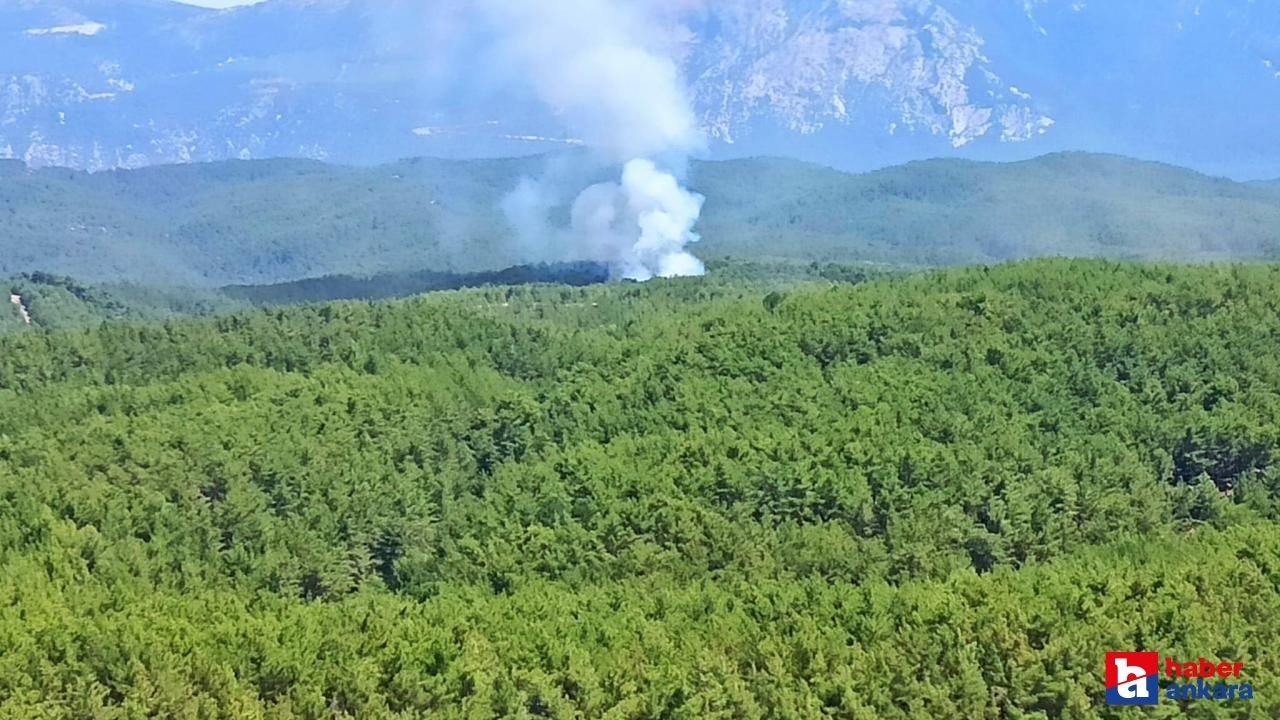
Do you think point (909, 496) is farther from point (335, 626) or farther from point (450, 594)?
point (335, 626)

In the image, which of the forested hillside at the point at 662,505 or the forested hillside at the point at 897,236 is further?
the forested hillside at the point at 897,236

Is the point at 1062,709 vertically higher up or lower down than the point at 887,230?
lower down

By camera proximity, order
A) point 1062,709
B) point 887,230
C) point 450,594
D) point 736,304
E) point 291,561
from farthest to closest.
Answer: point 887,230 < point 736,304 < point 291,561 < point 450,594 < point 1062,709

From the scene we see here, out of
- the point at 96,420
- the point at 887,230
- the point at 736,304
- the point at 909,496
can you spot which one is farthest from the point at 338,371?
the point at 887,230
